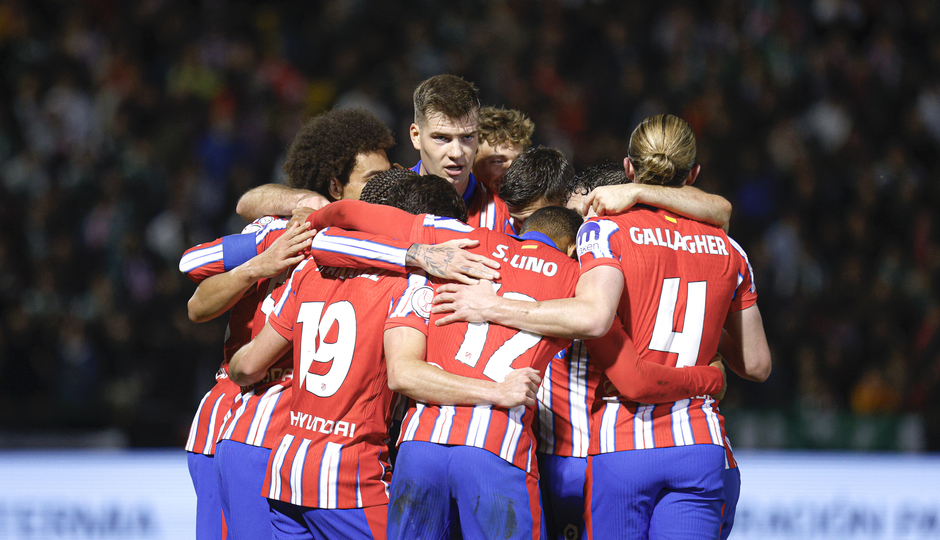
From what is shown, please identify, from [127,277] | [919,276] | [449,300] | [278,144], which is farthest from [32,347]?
[919,276]

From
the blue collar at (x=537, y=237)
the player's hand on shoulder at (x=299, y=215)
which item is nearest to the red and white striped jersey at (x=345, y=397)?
the blue collar at (x=537, y=237)

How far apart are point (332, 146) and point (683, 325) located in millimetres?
1946

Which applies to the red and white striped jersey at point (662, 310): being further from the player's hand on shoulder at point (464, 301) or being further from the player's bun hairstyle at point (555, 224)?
the player's hand on shoulder at point (464, 301)

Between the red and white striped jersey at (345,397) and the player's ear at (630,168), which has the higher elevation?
the player's ear at (630,168)

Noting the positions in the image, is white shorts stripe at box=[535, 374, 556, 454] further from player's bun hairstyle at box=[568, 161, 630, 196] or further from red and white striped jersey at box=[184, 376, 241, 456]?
red and white striped jersey at box=[184, 376, 241, 456]

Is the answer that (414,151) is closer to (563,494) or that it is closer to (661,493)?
(563,494)

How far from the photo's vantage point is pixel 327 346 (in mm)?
3377

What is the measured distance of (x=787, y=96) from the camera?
Answer: 1152cm

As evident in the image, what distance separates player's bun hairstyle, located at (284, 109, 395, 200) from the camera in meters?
4.38

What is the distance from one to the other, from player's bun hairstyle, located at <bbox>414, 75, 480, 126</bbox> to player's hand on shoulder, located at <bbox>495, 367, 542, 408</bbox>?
1.64 meters

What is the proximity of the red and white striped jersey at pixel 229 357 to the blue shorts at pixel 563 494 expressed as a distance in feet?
3.84

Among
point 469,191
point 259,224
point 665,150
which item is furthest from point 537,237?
point 259,224

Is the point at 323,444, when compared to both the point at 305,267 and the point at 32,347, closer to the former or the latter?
the point at 305,267

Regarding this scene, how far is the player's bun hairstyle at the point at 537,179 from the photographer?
4.31 metres
